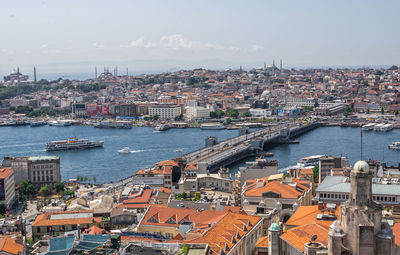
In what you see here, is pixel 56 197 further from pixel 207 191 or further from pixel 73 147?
pixel 73 147

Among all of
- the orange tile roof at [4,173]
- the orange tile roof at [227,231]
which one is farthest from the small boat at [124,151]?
the orange tile roof at [227,231]

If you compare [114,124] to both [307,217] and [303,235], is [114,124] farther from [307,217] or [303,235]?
[303,235]

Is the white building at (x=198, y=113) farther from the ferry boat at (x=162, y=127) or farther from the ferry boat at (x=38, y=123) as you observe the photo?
the ferry boat at (x=38, y=123)

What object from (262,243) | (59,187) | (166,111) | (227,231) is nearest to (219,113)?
(166,111)

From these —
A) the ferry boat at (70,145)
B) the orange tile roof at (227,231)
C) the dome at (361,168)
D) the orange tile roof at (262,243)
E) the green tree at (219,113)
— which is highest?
the dome at (361,168)

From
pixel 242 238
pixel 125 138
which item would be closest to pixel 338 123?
pixel 125 138

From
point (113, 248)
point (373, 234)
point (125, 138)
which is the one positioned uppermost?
point (373, 234)
